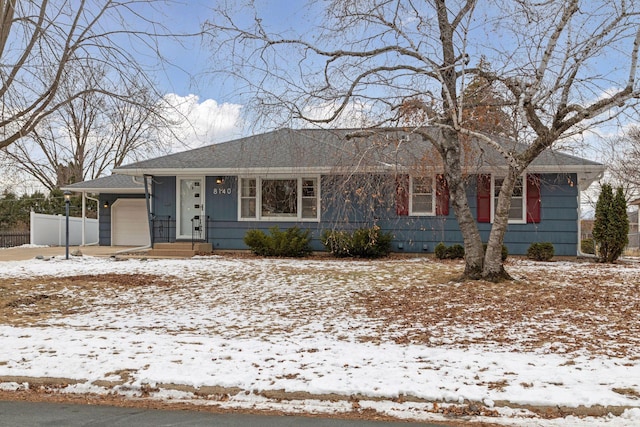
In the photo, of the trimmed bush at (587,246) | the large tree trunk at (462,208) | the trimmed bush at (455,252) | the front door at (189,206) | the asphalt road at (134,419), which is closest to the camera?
the asphalt road at (134,419)

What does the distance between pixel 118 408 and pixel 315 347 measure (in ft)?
7.20

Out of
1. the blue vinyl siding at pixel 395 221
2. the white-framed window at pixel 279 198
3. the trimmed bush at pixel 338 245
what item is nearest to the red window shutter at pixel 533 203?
the blue vinyl siding at pixel 395 221

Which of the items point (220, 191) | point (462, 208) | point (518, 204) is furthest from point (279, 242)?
point (518, 204)

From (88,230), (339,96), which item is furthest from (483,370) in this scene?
(88,230)

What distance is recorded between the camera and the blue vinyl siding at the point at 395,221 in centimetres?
1485

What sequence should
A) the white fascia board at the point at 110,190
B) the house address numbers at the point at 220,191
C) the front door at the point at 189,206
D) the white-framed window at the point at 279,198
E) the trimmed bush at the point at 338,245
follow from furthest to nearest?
1. the white fascia board at the point at 110,190
2. the front door at the point at 189,206
3. the house address numbers at the point at 220,191
4. the white-framed window at the point at 279,198
5. the trimmed bush at the point at 338,245

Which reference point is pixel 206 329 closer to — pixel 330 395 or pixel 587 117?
pixel 330 395

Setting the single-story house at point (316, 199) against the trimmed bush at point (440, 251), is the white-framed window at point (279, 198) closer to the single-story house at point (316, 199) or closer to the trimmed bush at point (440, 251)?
the single-story house at point (316, 199)

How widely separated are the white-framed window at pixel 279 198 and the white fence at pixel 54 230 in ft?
27.2

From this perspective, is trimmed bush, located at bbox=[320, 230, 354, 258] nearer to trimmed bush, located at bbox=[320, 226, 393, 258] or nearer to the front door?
trimmed bush, located at bbox=[320, 226, 393, 258]

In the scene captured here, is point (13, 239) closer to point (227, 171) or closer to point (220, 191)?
point (220, 191)

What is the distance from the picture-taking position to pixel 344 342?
586 centimetres

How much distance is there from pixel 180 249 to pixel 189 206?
168cm

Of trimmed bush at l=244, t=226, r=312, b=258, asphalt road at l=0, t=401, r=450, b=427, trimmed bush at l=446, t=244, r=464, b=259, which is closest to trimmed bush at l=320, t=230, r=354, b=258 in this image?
trimmed bush at l=244, t=226, r=312, b=258
